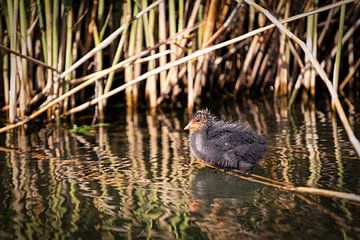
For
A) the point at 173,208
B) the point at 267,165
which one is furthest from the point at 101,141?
the point at 173,208

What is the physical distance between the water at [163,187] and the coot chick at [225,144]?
91mm

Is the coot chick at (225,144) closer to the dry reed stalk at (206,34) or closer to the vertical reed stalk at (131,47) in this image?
the dry reed stalk at (206,34)

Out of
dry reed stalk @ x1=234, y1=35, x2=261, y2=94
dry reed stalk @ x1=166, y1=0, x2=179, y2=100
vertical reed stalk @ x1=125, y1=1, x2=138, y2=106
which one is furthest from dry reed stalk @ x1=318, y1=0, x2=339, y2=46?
vertical reed stalk @ x1=125, y1=1, x2=138, y2=106

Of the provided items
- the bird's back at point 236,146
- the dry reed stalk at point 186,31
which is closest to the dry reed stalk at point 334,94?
the bird's back at point 236,146

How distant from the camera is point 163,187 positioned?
3279mm

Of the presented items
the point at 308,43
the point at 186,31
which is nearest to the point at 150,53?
the point at 186,31

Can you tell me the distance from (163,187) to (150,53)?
9.30 ft

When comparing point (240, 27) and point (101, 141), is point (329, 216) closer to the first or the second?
point (101, 141)

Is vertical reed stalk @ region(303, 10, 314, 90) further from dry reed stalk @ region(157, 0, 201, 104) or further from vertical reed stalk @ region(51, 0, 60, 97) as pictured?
vertical reed stalk @ region(51, 0, 60, 97)

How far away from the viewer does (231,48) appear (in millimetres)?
6590

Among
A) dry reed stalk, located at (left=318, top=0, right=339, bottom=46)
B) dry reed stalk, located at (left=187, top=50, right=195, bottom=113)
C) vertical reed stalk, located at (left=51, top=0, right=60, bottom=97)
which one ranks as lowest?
dry reed stalk, located at (left=187, top=50, right=195, bottom=113)

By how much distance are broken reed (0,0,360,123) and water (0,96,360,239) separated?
1.89 feet

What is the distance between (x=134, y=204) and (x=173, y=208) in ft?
0.69

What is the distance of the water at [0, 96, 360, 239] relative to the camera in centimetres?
261
